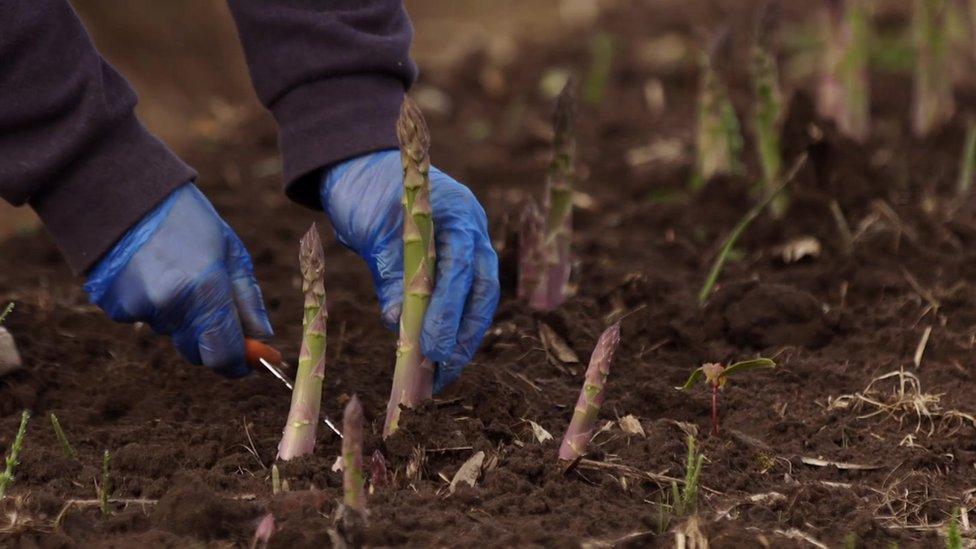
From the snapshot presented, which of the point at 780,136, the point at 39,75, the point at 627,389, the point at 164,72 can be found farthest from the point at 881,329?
the point at 164,72

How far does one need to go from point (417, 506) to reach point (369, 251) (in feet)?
2.25

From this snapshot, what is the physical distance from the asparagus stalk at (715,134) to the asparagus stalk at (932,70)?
69 centimetres

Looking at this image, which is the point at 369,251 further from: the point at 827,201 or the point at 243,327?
the point at 827,201

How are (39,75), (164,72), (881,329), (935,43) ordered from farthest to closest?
(164,72) → (935,43) → (881,329) → (39,75)

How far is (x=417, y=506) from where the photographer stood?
1987 mm

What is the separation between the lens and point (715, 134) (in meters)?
3.62

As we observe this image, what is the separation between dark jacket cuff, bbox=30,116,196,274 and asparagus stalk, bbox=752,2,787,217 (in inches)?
61.8

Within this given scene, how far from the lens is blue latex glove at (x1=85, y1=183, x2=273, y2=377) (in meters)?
2.47

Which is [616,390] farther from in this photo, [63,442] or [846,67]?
[846,67]

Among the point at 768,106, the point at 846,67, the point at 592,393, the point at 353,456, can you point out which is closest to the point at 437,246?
the point at 592,393

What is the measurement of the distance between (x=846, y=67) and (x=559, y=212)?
4.50ft

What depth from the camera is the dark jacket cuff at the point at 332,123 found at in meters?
2.59

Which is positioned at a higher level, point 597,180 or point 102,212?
point 102,212

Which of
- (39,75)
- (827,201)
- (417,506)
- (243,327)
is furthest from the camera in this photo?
(827,201)
